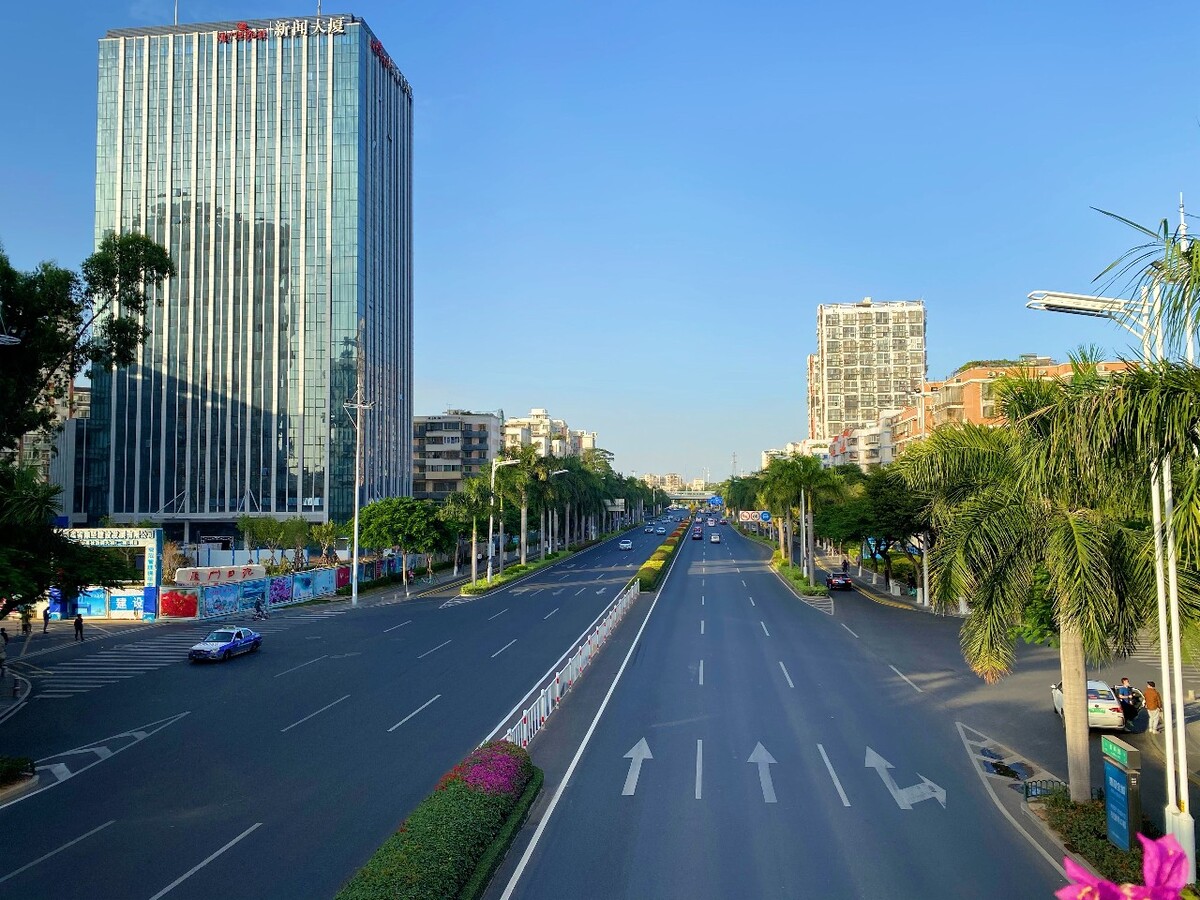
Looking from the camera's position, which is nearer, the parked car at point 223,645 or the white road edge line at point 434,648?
the parked car at point 223,645

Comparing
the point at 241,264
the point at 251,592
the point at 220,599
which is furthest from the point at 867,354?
the point at 220,599

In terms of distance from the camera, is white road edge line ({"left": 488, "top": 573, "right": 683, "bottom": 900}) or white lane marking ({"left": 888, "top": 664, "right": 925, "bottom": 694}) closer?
white road edge line ({"left": 488, "top": 573, "right": 683, "bottom": 900})

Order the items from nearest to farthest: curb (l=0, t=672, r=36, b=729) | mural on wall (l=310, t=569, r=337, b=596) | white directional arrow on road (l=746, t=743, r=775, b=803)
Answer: white directional arrow on road (l=746, t=743, r=775, b=803)
curb (l=0, t=672, r=36, b=729)
mural on wall (l=310, t=569, r=337, b=596)

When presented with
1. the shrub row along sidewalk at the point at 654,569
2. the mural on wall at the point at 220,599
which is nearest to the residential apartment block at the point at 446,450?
the shrub row along sidewalk at the point at 654,569

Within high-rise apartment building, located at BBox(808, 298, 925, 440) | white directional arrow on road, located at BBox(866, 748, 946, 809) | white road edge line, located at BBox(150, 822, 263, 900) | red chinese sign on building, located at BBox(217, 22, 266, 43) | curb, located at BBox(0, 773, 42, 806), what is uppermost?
red chinese sign on building, located at BBox(217, 22, 266, 43)

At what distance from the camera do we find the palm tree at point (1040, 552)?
13266 millimetres

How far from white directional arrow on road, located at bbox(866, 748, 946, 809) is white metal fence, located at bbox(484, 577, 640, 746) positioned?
7.82 metres

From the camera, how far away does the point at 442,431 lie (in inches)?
5285

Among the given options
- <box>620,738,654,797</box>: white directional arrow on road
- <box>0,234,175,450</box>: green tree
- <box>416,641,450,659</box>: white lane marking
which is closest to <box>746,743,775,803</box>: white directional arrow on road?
<box>620,738,654,797</box>: white directional arrow on road

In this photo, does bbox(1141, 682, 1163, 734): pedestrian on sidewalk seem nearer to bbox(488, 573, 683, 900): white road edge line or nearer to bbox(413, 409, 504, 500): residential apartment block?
bbox(488, 573, 683, 900): white road edge line

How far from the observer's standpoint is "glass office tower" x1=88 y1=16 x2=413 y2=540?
94.1 m

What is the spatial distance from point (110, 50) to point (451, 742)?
363 ft

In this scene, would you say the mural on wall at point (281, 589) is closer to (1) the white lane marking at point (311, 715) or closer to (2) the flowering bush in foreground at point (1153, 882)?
(1) the white lane marking at point (311, 715)

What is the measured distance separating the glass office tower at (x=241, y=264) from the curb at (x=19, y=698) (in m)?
63.5
